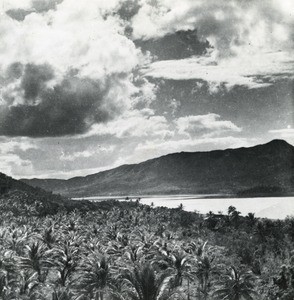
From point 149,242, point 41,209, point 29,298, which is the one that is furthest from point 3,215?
point 29,298

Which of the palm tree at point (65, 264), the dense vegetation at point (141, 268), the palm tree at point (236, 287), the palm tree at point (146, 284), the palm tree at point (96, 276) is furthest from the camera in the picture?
the palm tree at point (65, 264)

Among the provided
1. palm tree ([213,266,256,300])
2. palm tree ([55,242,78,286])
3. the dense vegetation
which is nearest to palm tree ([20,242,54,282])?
the dense vegetation

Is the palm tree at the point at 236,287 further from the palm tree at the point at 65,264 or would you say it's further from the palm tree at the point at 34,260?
the palm tree at the point at 34,260

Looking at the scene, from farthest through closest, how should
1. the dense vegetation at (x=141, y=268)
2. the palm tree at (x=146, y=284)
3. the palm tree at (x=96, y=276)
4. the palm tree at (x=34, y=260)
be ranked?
the palm tree at (x=34, y=260) < the palm tree at (x=96, y=276) < the dense vegetation at (x=141, y=268) < the palm tree at (x=146, y=284)

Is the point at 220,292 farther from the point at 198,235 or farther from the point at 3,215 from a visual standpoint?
the point at 3,215

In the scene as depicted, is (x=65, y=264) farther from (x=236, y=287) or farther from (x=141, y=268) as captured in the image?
(x=236, y=287)

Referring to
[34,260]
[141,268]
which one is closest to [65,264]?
[34,260]

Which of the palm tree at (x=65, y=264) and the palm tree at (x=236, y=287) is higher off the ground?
the palm tree at (x=65, y=264)

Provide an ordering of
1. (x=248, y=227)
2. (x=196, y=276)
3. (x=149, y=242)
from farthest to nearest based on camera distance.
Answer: (x=248, y=227) → (x=149, y=242) → (x=196, y=276)

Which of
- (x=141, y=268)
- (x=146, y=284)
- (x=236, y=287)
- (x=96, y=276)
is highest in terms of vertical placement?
(x=141, y=268)

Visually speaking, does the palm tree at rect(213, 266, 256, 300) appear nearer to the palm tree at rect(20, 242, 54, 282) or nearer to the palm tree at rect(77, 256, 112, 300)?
the palm tree at rect(77, 256, 112, 300)

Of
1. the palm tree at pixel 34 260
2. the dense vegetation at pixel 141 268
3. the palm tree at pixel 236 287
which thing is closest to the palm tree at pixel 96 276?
the dense vegetation at pixel 141 268
